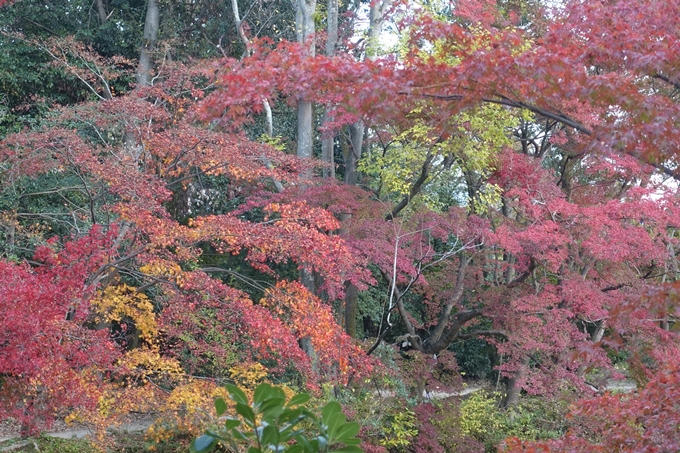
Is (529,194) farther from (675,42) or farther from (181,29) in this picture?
(181,29)

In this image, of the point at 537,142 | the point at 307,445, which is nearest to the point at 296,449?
the point at 307,445

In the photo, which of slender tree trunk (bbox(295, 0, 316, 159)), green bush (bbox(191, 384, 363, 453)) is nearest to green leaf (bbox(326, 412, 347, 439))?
green bush (bbox(191, 384, 363, 453))

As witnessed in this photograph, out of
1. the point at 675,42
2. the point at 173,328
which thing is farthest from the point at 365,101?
the point at 173,328

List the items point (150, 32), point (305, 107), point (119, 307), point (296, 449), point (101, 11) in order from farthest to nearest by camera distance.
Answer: point (101, 11)
point (150, 32)
point (305, 107)
point (119, 307)
point (296, 449)

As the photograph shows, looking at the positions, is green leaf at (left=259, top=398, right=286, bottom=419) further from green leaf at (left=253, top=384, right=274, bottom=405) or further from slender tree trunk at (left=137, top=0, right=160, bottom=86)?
slender tree trunk at (left=137, top=0, right=160, bottom=86)

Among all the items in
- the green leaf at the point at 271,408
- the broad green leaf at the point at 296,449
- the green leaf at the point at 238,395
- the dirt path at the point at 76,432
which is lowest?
the dirt path at the point at 76,432

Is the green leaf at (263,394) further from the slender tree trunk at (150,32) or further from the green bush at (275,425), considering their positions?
Result: the slender tree trunk at (150,32)

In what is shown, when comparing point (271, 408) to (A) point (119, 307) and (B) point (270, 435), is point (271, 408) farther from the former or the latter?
(A) point (119, 307)

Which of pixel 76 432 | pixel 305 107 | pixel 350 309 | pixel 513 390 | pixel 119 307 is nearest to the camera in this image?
pixel 119 307

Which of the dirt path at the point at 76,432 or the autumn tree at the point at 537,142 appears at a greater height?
the autumn tree at the point at 537,142

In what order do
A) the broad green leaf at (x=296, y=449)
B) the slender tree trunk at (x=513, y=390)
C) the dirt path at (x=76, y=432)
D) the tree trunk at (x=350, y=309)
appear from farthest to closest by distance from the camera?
the tree trunk at (x=350, y=309)
the slender tree trunk at (x=513, y=390)
the dirt path at (x=76, y=432)
the broad green leaf at (x=296, y=449)

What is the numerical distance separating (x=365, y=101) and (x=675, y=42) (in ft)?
6.22

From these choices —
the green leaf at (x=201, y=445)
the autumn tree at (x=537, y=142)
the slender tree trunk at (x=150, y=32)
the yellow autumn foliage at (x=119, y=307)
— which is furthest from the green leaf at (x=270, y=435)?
the slender tree trunk at (x=150, y=32)

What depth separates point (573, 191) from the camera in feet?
40.1
